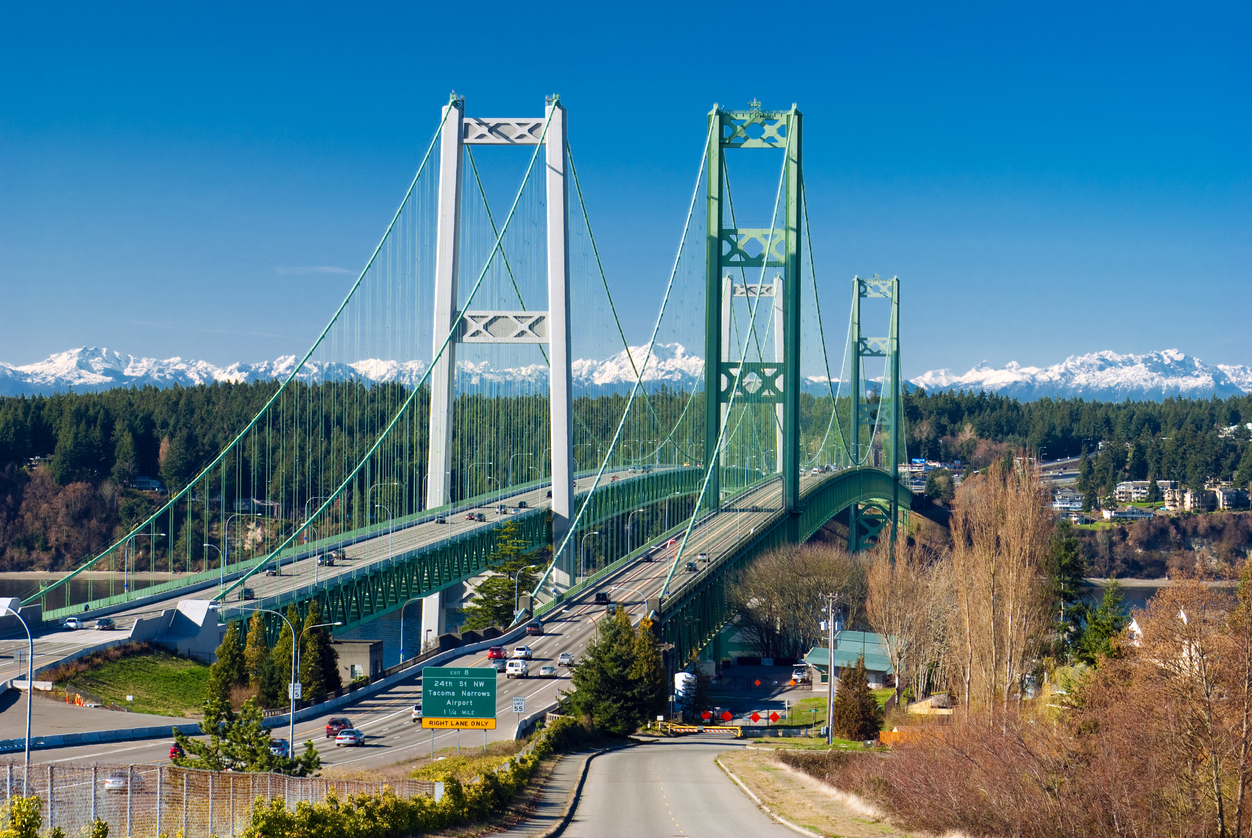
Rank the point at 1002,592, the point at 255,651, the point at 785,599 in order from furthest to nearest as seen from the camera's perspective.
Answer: the point at 785,599 < the point at 255,651 < the point at 1002,592

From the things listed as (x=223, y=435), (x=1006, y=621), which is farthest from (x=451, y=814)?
(x=223, y=435)

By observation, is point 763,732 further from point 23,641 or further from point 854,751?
point 23,641

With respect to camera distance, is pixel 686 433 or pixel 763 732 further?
pixel 686 433

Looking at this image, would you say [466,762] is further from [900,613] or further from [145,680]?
[900,613]

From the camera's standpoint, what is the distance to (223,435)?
134 metres

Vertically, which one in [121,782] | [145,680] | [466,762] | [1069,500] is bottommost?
[1069,500]

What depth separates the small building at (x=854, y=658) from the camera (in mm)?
58562

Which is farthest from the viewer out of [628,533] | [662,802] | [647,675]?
[628,533]

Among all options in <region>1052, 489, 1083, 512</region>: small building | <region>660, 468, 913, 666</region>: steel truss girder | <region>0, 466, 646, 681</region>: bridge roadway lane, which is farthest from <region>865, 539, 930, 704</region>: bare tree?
<region>1052, 489, 1083, 512</region>: small building

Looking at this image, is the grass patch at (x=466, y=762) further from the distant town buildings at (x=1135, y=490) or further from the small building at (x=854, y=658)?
the distant town buildings at (x=1135, y=490)

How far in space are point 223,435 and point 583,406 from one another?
60906mm

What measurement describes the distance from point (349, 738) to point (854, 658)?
3078 centimetres

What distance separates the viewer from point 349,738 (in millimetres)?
35281

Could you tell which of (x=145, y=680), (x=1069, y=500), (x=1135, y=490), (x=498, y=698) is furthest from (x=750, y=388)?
(x=1135, y=490)
